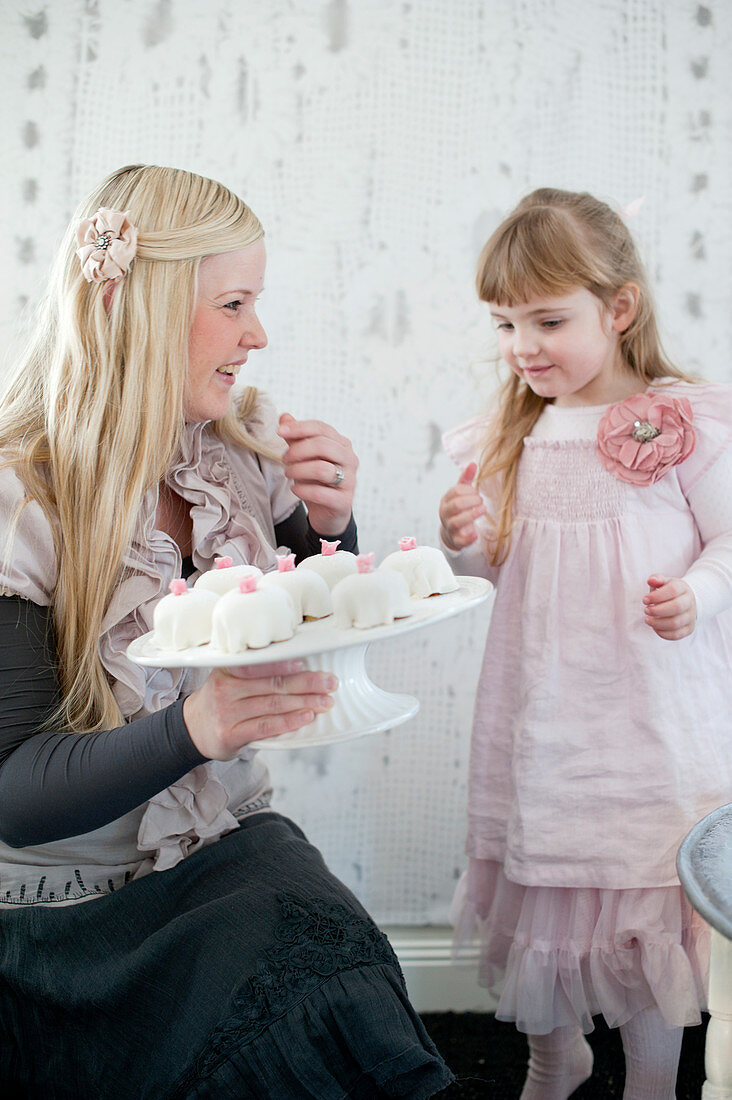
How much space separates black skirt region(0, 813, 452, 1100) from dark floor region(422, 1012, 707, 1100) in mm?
685

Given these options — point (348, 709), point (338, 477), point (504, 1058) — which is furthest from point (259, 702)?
point (504, 1058)

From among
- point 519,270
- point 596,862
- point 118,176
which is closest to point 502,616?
point 596,862

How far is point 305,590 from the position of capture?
0.90 metres

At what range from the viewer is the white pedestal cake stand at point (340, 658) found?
2.53ft

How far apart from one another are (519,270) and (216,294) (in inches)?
17.0

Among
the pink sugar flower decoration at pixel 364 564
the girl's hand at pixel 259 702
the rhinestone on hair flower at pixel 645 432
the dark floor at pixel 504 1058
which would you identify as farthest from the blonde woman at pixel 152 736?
the dark floor at pixel 504 1058

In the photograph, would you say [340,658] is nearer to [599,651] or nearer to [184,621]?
[184,621]

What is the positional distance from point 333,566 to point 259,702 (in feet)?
0.57

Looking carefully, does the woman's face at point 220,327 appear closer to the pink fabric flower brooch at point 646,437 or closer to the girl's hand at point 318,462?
the girl's hand at point 318,462

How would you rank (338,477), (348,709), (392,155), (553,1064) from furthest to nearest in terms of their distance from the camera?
1. (392,155)
2. (553,1064)
3. (338,477)
4. (348,709)

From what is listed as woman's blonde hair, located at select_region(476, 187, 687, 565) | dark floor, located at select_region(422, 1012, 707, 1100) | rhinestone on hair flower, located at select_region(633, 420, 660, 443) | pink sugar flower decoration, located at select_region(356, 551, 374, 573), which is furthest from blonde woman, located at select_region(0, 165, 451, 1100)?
dark floor, located at select_region(422, 1012, 707, 1100)

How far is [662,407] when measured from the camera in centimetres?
129

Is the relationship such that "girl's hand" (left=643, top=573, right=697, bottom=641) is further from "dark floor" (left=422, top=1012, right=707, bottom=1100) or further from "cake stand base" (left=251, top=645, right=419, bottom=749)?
"dark floor" (left=422, top=1012, right=707, bottom=1100)

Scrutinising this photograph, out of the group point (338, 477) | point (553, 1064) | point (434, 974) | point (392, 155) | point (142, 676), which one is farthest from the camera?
point (434, 974)
